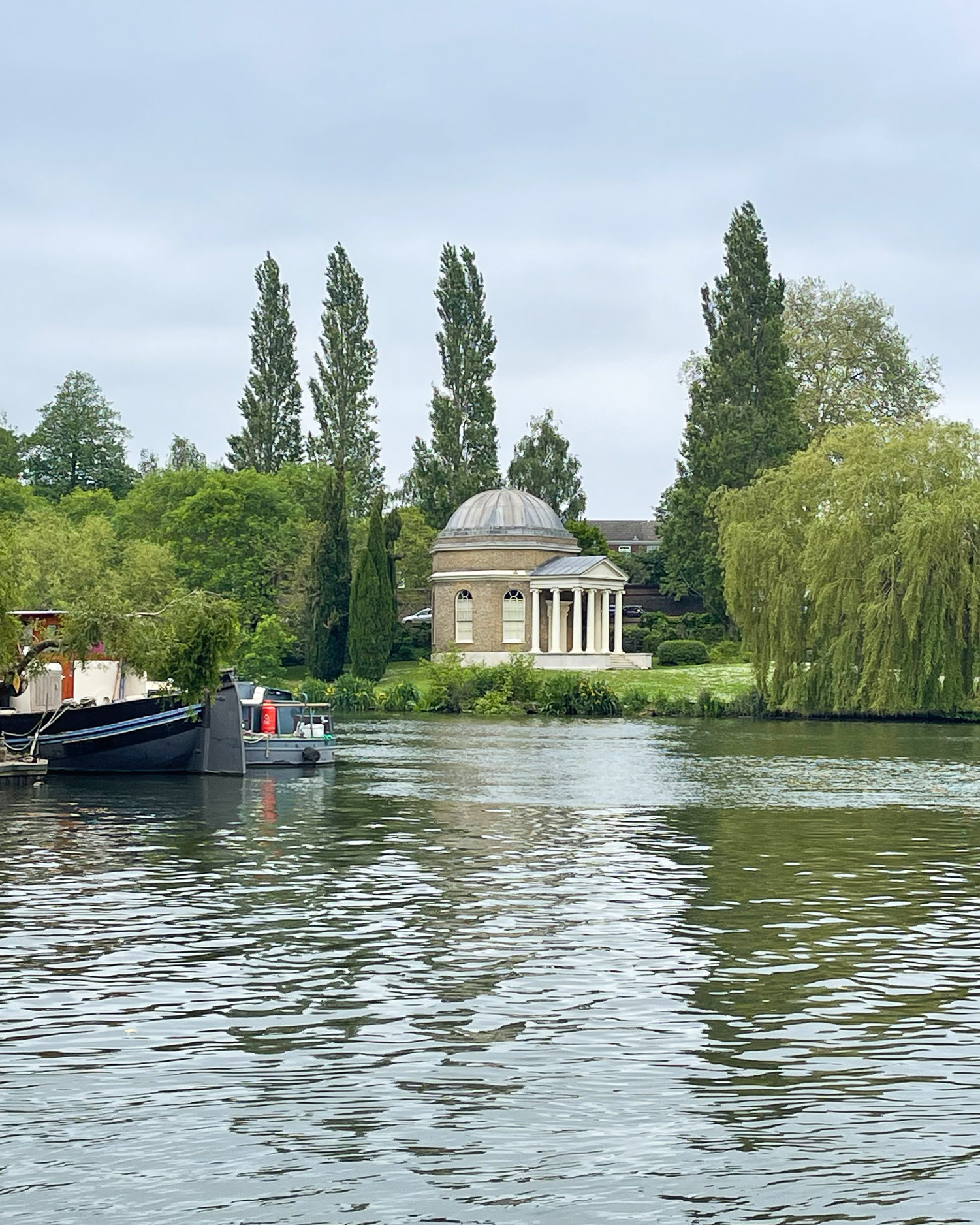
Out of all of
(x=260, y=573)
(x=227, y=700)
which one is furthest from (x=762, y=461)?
(x=227, y=700)

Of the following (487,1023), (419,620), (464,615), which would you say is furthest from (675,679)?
(487,1023)

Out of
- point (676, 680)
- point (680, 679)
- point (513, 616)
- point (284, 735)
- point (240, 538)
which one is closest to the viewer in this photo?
point (284, 735)

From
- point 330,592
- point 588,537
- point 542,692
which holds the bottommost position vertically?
point 542,692

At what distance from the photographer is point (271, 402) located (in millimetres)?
101812

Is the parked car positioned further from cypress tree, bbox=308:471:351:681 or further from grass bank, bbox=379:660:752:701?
grass bank, bbox=379:660:752:701

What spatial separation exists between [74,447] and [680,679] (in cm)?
5356

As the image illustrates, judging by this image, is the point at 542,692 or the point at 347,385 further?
the point at 347,385

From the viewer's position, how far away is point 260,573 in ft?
296

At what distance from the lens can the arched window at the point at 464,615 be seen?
299 ft

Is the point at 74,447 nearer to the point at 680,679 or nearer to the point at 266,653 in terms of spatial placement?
the point at 266,653

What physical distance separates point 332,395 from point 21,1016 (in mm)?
90074

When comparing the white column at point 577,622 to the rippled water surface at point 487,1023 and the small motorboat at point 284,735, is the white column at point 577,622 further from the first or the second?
the rippled water surface at point 487,1023

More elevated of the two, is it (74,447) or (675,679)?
(74,447)

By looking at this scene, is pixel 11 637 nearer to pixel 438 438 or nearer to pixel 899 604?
pixel 899 604
